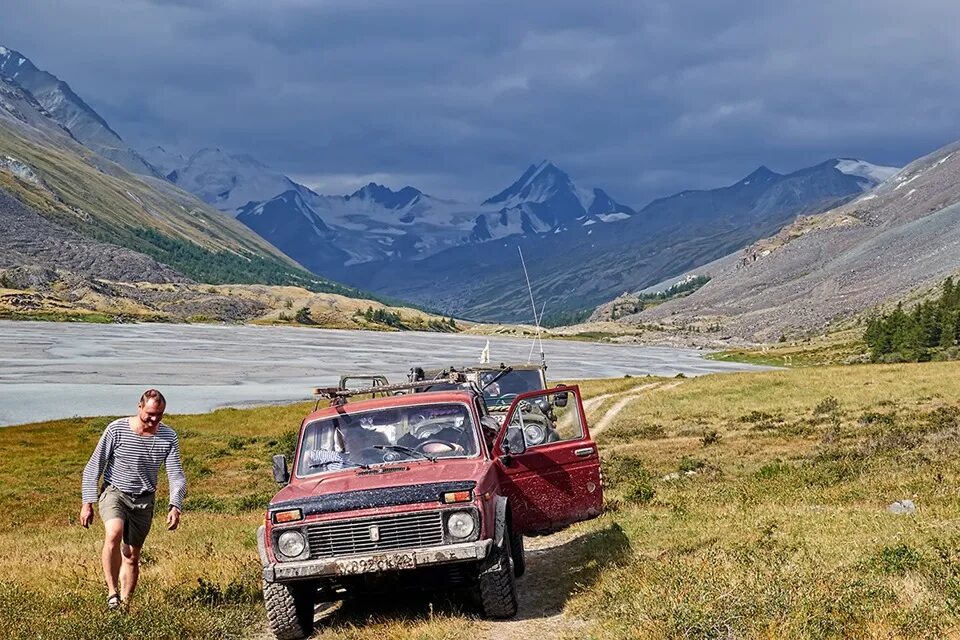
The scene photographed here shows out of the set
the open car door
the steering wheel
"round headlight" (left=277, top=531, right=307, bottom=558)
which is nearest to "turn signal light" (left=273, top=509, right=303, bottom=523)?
"round headlight" (left=277, top=531, right=307, bottom=558)

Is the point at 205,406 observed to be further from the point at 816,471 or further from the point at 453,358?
the point at 453,358

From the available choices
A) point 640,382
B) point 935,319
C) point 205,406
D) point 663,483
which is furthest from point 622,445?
point 935,319

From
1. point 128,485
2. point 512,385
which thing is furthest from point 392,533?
point 512,385

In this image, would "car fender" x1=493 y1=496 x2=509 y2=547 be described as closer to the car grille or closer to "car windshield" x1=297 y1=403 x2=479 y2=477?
the car grille

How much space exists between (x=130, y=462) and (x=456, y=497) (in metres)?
3.79

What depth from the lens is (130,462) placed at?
9.20 m

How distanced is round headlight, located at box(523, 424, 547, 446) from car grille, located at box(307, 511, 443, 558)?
11.7 feet

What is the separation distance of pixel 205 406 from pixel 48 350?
57.1 meters

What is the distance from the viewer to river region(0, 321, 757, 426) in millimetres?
69312

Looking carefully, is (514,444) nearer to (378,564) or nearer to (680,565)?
(680,565)

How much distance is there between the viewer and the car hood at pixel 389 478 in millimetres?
8559

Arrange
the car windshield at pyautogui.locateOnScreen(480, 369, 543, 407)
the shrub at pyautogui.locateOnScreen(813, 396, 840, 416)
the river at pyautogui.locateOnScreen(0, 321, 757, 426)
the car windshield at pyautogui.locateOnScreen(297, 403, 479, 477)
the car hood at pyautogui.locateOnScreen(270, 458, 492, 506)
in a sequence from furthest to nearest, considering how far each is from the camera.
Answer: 1. the river at pyautogui.locateOnScreen(0, 321, 757, 426)
2. the shrub at pyautogui.locateOnScreen(813, 396, 840, 416)
3. the car windshield at pyautogui.locateOnScreen(480, 369, 543, 407)
4. the car windshield at pyautogui.locateOnScreen(297, 403, 479, 477)
5. the car hood at pyautogui.locateOnScreen(270, 458, 492, 506)

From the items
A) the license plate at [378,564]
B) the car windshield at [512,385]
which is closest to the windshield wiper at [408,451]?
the license plate at [378,564]

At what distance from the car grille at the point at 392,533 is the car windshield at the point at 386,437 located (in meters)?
1.37
